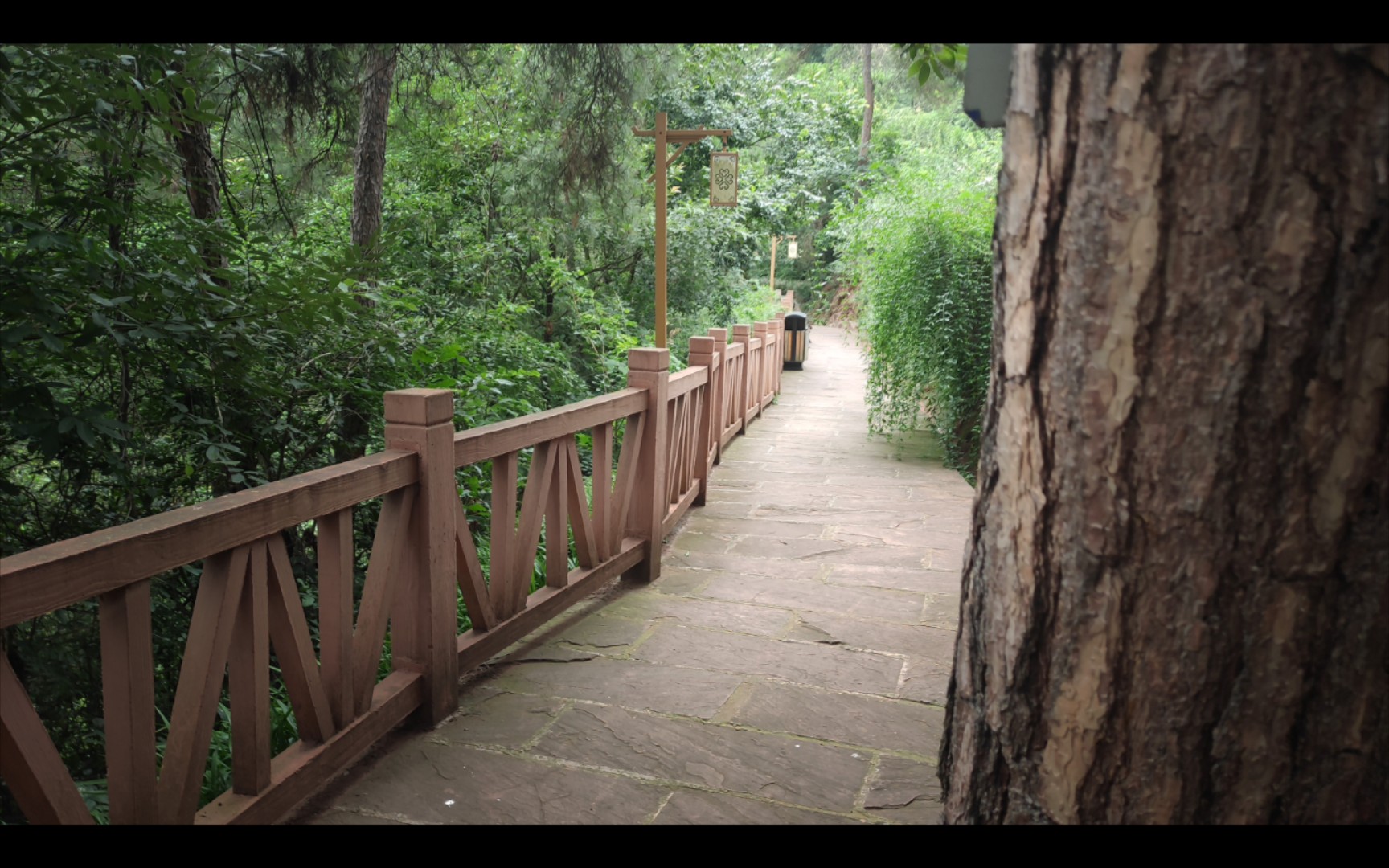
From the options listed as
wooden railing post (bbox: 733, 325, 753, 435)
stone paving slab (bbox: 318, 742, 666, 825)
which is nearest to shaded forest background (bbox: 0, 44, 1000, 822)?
stone paving slab (bbox: 318, 742, 666, 825)

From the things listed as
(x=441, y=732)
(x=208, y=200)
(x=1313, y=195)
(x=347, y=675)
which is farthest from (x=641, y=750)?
(x=208, y=200)

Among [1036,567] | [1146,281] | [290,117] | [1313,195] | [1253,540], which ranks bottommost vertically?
[1036,567]

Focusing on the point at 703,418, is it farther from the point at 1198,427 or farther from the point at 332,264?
the point at 1198,427

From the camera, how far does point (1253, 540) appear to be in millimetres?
1332

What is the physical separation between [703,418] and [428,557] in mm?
3716

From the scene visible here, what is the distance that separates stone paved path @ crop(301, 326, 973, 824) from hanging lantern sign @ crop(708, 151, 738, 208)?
22.4 ft

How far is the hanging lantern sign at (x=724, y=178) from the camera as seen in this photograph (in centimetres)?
1207

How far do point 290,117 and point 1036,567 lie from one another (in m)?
6.63

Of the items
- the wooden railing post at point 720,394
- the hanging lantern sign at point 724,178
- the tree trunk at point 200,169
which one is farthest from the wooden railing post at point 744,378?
the tree trunk at point 200,169

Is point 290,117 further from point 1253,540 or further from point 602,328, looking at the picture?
point 1253,540

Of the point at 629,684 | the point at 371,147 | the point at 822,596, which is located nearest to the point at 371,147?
the point at 371,147

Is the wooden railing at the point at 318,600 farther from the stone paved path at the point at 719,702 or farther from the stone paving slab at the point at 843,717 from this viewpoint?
the stone paving slab at the point at 843,717

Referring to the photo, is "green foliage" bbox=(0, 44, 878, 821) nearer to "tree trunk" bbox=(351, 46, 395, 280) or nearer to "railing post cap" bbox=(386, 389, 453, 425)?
"tree trunk" bbox=(351, 46, 395, 280)

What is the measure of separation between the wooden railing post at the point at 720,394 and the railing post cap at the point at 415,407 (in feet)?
17.5
